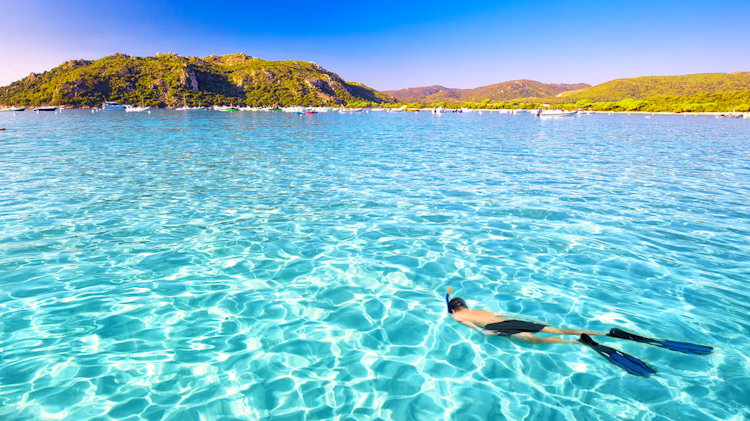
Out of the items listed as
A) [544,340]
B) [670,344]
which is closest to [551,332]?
[544,340]

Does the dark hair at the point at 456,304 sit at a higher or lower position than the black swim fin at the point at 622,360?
higher

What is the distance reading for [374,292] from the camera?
26.6 ft

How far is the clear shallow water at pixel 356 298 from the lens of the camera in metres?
5.15

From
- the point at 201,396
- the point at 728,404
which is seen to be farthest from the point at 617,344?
the point at 201,396

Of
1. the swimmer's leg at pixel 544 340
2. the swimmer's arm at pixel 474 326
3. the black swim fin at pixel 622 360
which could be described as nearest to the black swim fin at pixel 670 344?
the black swim fin at pixel 622 360

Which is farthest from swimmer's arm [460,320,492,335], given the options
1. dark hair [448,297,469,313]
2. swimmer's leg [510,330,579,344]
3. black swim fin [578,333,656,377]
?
black swim fin [578,333,656,377]

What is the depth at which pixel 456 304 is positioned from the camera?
7.18 meters

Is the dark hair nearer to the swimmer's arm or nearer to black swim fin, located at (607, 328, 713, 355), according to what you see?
the swimmer's arm

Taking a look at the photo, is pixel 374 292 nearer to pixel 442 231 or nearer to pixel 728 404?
pixel 442 231

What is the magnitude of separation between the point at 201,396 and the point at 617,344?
22.3 ft

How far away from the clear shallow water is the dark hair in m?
0.28

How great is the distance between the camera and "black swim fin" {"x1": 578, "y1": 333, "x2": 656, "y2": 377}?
5.63 m

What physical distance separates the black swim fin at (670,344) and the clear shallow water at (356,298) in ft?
0.47

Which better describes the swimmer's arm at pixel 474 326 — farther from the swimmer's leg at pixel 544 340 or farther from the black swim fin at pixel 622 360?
the black swim fin at pixel 622 360
